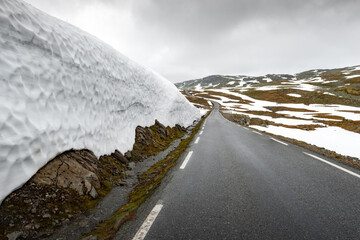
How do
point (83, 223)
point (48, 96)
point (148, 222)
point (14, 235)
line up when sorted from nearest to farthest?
1. point (14, 235)
2. point (148, 222)
3. point (83, 223)
4. point (48, 96)

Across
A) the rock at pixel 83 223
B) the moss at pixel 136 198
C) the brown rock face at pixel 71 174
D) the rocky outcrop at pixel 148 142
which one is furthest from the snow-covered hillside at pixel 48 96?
the moss at pixel 136 198

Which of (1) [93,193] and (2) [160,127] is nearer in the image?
(1) [93,193]

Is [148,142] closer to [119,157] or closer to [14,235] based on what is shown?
[119,157]

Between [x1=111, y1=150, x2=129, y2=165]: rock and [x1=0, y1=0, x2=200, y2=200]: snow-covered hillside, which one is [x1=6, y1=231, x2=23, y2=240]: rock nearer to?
[x1=0, y1=0, x2=200, y2=200]: snow-covered hillside

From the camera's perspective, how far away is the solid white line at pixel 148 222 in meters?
2.72

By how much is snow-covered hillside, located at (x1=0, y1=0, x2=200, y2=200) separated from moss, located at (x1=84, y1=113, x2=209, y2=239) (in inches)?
62.0

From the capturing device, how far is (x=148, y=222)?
120 inches

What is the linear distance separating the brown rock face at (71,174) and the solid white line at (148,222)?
60.7 inches

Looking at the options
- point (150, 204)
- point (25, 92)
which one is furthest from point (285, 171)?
point (25, 92)

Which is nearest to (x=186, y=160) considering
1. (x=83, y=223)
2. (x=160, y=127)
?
(x=83, y=223)

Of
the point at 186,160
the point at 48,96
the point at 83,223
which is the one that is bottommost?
the point at 83,223

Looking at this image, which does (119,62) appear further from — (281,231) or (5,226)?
(281,231)

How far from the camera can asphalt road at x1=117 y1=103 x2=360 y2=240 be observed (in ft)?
9.21

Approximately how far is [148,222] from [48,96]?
3721 millimetres
